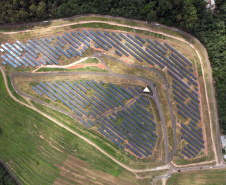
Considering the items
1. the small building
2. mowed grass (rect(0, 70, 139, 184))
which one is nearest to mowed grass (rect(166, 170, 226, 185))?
mowed grass (rect(0, 70, 139, 184))

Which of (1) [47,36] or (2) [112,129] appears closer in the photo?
(2) [112,129]

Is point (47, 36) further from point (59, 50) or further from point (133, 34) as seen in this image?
point (133, 34)

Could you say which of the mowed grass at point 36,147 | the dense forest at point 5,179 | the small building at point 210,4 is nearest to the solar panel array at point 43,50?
the mowed grass at point 36,147

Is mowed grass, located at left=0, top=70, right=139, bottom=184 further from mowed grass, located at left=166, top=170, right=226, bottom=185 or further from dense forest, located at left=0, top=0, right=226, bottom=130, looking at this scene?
dense forest, located at left=0, top=0, right=226, bottom=130

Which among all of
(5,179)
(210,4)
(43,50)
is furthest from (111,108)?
(210,4)

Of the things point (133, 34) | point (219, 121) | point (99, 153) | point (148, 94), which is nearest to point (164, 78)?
point (148, 94)

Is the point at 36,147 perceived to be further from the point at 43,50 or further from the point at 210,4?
the point at 210,4

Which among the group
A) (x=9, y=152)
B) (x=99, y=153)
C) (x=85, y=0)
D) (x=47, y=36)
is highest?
(x=85, y=0)
